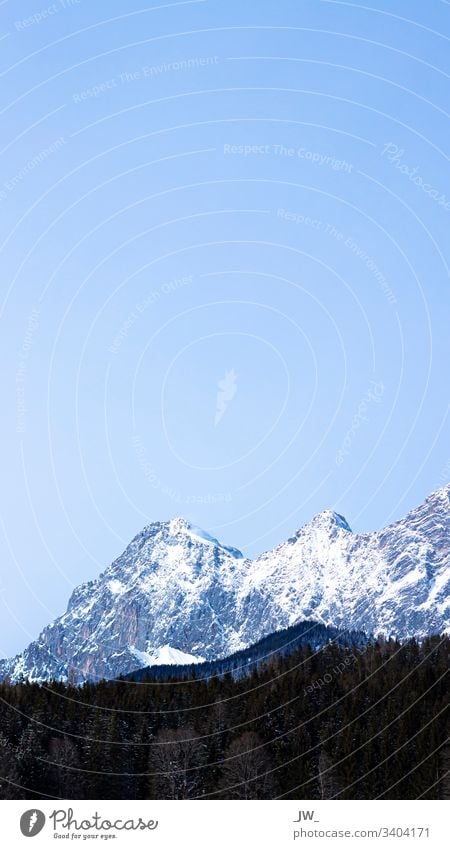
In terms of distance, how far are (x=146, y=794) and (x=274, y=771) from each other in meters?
15.6

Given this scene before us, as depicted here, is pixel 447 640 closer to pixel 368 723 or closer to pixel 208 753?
pixel 368 723
